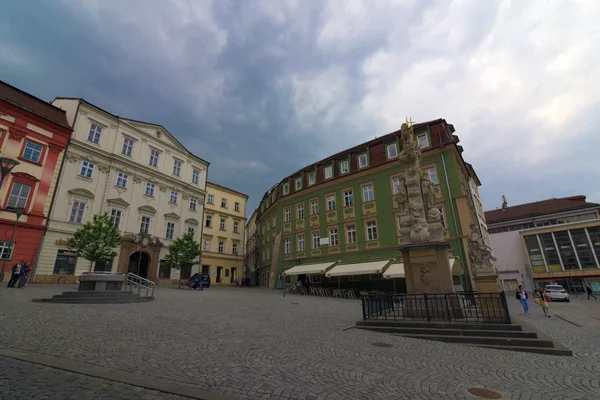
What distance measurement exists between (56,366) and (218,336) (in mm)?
3666

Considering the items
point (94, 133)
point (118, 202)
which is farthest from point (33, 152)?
point (118, 202)

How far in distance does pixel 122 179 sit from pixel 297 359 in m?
31.8

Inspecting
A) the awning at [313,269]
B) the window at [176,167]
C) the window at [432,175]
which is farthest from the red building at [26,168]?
the window at [432,175]

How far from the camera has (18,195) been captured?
23.1 meters

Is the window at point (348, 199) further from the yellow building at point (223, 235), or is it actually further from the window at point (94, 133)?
the window at point (94, 133)

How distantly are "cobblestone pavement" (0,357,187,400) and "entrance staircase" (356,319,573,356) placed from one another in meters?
7.27

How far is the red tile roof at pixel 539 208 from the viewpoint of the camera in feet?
175

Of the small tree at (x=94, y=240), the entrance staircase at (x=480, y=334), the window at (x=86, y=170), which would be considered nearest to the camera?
the entrance staircase at (x=480, y=334)

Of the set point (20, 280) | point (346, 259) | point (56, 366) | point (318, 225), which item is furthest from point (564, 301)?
point (20, 280)

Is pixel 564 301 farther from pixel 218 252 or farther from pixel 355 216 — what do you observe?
pixel 218 252

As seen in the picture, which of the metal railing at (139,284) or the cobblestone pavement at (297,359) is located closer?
the cobblestone pavement at (297,359)

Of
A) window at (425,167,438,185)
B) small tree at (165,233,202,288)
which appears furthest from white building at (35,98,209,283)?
window at (425,167,438,185)

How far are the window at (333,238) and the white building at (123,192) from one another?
59.3ft

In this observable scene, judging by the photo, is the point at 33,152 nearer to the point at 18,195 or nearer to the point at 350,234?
the point at 18,195
